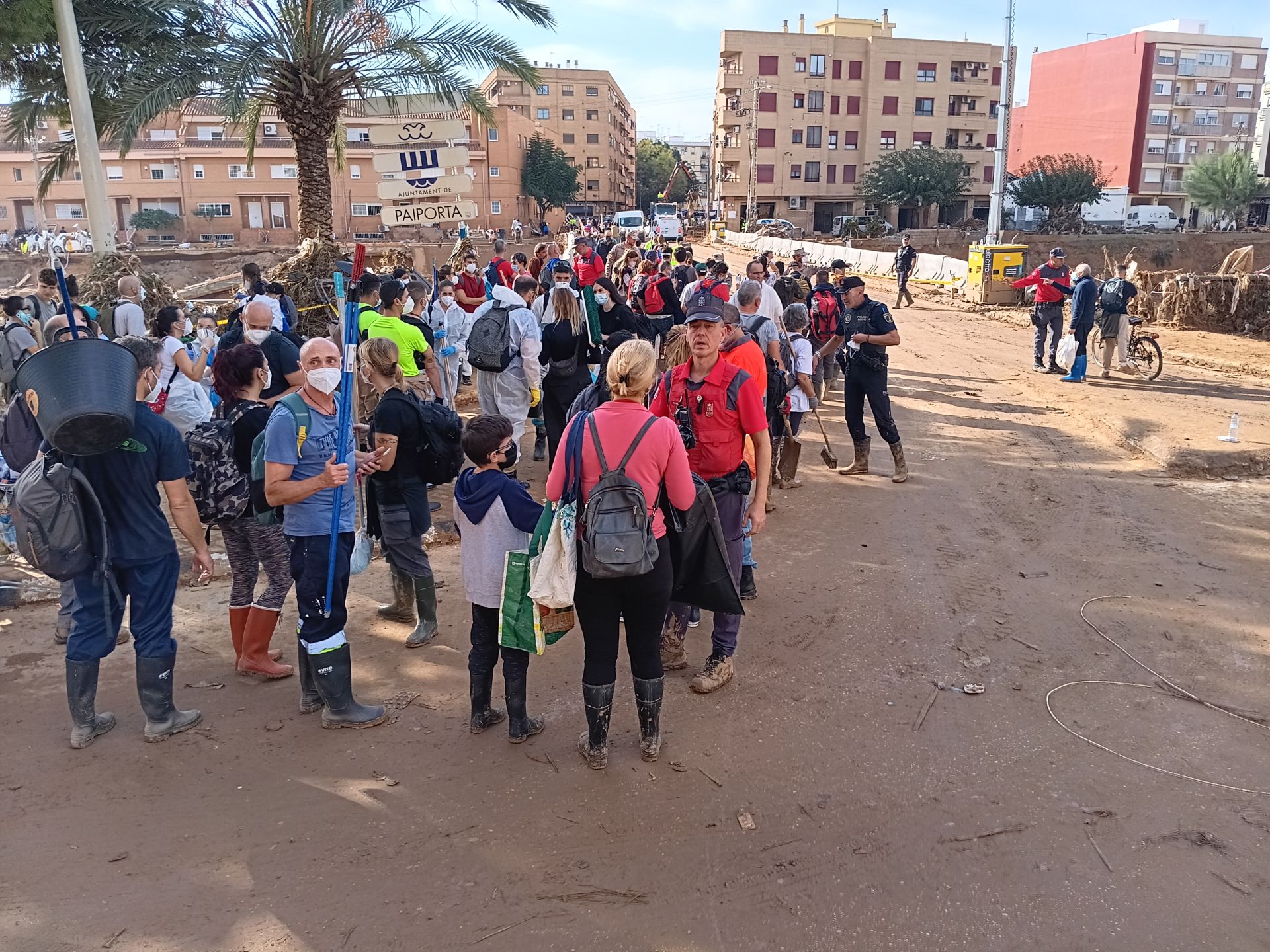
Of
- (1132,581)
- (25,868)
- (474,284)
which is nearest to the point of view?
(25,868)

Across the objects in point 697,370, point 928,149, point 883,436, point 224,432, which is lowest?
point 883,436

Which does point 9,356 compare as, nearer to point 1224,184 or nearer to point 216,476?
point 216,476

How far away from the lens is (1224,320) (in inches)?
707

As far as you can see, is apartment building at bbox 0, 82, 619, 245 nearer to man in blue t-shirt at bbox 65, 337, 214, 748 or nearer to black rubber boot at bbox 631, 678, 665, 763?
man in blue t-shirt at bbox 65, 337, 214, 748

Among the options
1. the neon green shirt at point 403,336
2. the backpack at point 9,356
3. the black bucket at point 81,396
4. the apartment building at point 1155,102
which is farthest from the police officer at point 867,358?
the apartment building at point 1155,102

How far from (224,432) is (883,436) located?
19.3ft

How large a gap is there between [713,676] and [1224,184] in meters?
68.3

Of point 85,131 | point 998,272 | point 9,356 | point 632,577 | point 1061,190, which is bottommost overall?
point 632,577

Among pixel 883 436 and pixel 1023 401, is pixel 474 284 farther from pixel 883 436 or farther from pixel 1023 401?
pixel 1023 401

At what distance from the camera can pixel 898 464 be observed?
334 inches

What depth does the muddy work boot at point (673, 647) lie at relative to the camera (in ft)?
16.0

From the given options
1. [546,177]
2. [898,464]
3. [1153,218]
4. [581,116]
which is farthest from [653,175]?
[898,464]

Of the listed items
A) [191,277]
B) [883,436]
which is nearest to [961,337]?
[883,436]

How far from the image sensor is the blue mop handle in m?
4.02
